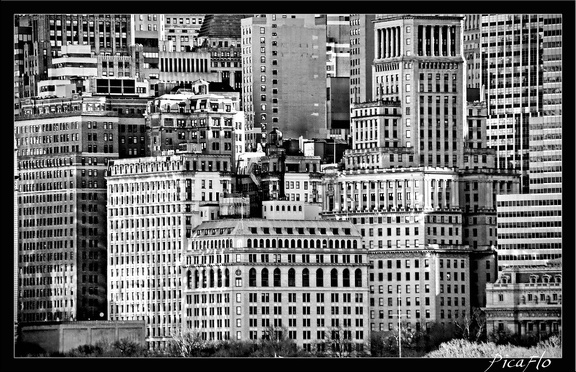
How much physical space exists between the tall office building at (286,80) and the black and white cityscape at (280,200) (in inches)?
3.2

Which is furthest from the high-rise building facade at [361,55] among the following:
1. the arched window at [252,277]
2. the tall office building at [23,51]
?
the arched window at [252,277]

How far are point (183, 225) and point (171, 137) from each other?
4942 mm

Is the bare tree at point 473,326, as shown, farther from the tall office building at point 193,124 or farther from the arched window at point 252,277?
the tall office building at point 193,124

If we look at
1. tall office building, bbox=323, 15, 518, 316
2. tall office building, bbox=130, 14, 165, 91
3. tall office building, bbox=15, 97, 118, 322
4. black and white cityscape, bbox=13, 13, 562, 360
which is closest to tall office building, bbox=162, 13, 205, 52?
tall office building, bbox=130, 14, 165, 91

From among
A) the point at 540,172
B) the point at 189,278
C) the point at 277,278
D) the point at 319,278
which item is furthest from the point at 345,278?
the point at 540,172

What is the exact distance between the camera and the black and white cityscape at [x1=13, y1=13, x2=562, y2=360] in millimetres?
79938

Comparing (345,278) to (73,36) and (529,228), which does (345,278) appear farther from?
(73,36)

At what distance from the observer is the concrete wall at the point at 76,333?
253 ft

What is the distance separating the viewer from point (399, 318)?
81.8m

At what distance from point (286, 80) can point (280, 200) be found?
441 inches

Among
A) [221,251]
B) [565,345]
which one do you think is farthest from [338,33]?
[565,345]

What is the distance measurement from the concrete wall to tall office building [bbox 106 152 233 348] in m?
2.02

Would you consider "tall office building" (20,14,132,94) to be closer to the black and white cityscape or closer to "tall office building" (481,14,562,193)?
the black and white cityscape

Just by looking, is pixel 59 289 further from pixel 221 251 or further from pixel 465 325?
pixel 465 325
